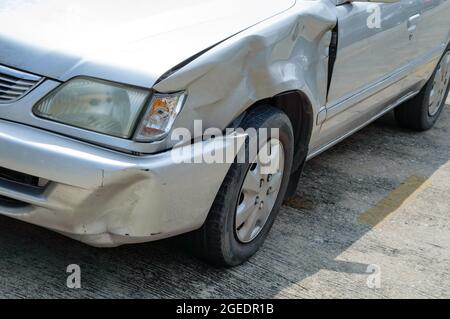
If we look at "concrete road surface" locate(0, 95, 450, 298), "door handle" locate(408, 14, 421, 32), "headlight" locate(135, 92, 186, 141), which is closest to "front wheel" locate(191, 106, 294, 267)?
"concrete road surface" locate(0, 95, 450, 298)

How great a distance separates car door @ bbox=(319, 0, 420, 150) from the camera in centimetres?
383

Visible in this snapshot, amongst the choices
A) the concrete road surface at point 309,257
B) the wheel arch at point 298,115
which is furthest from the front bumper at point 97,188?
the wheel arch at point 298,115

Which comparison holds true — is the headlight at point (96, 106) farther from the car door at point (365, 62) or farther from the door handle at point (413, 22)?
the door handle at point (413, 22)

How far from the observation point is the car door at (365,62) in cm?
383

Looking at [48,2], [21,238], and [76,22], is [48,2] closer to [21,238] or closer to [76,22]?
[76,22]

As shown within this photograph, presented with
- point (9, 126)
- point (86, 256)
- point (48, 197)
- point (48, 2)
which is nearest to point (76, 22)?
point (48, 2)

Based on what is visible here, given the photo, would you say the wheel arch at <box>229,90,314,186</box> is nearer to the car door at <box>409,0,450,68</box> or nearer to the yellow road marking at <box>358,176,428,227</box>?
the yellow road marking at <box>358,176,428,227</box>

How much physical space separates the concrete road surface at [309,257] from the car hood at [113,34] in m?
0.94

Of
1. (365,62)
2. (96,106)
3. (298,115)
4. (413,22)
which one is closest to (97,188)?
(96,106)

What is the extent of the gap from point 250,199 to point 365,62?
115 cm

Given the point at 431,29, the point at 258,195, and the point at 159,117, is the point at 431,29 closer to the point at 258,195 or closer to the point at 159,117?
the point at 258,195

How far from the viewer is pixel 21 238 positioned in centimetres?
352

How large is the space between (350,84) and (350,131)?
0.54 metres

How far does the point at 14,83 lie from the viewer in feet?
9.41
